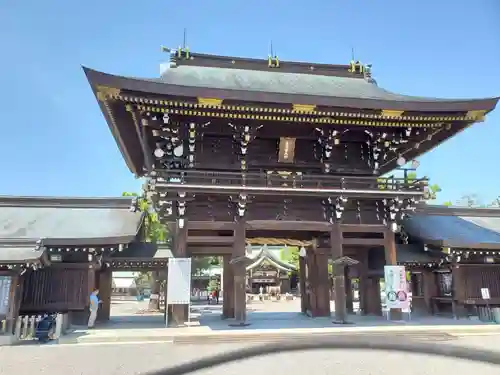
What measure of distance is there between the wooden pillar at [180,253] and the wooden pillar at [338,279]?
5.43 meters

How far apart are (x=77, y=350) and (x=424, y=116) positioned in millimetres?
13345

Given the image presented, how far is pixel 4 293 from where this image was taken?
12891mm

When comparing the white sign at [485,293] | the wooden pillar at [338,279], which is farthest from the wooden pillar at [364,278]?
the white sign at [485,293]

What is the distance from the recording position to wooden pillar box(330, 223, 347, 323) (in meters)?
14.7

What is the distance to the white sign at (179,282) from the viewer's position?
1357 cm

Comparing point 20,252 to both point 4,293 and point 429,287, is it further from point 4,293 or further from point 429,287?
point 429,287

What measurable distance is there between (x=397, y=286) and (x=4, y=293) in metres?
13.4

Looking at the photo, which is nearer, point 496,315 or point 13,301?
point 13,301

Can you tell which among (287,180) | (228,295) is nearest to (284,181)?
(287,180)

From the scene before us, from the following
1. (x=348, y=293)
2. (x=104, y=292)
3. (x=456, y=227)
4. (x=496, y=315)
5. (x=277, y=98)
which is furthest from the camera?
(x=348, y=293)

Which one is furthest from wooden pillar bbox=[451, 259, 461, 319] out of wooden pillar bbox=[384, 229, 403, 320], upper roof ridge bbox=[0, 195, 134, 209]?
upper roof ridge bbox=[0, 195, 134, 209]

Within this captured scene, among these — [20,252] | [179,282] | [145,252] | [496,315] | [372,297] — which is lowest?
[496,315]

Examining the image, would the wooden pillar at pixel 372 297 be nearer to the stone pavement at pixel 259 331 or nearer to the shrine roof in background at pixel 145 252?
the stone pavement at pixel 259 331

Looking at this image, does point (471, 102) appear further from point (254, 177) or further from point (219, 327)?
point (219, 327)
